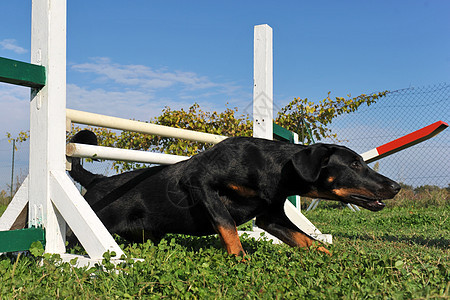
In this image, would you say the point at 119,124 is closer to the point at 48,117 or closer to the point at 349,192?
the point at 48,117

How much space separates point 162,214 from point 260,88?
1.54m

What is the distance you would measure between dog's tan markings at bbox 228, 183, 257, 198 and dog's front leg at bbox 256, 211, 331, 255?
37cm

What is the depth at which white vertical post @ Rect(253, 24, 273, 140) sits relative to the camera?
12.3ft

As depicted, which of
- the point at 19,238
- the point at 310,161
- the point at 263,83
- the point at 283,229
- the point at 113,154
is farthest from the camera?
the point at 263,83

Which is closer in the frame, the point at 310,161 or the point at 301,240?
the point at 310,161

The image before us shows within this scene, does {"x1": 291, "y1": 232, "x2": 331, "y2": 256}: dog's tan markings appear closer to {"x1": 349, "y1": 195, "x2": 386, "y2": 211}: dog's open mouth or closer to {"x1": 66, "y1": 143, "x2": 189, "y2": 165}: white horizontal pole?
{"x1": 349, "y1": 195, "x2": 386, "y2": 211}: dog's open mouth

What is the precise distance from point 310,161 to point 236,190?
0.49 metres

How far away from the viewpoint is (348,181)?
8.87ft

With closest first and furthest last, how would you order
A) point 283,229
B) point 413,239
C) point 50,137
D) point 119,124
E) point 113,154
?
point 50,137
point 113,154
point 119,124
point 283,229
point 413,239

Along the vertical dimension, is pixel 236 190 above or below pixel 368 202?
above

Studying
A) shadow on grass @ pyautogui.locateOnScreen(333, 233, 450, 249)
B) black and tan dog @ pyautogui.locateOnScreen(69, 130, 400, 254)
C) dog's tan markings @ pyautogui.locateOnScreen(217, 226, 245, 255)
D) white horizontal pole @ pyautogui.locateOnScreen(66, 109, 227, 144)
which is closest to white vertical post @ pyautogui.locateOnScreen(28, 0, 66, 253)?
white horizontal pole @ pyautogui.locateOnScreen(66, 109, 227, 144)

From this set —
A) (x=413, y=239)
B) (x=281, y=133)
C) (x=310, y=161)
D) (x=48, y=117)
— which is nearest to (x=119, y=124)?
(x=48, y=117)

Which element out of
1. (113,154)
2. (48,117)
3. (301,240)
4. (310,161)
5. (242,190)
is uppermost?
(48,117)

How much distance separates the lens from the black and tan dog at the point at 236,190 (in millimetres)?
2615
